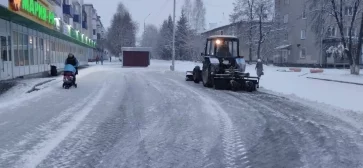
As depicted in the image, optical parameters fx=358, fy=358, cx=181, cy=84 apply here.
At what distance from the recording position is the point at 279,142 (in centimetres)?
642

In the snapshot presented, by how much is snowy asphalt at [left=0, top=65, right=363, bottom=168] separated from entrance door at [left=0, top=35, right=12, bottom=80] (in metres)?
8.08

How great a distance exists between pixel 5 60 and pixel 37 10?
344cm

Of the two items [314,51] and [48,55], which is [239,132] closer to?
[48,55]

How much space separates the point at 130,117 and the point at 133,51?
4082 cm

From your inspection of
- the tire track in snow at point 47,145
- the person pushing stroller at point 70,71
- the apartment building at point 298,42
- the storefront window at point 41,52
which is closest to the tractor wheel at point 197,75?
the person pushing stroller at point 70,71

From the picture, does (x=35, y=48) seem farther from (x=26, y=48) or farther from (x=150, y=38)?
(x=150, y=38)

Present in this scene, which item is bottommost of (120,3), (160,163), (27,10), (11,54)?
(160,163)

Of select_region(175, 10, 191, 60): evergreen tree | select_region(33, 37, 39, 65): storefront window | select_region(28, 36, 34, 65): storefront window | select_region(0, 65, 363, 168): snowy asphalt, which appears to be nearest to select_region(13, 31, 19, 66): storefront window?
select_region(28, 36, 34, 65): storefront window

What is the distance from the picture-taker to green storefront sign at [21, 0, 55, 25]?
17312 millimetres

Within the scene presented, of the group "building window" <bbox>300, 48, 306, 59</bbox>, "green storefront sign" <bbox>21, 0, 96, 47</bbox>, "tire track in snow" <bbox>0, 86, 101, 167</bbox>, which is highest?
"green storefront sign" <bbox>21, 0, 96, 47</bbox>

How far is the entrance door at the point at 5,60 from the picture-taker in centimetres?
1761

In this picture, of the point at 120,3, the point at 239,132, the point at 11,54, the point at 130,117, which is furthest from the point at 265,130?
the point at 120,3

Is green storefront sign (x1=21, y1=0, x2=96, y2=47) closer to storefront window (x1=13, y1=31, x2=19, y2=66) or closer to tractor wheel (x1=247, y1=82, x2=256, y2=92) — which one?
storefront window (x1=13, y1=31, x2=19, y2=66)

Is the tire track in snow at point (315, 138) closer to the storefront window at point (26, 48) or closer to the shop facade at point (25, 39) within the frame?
the shop facade at point (25, 39)
